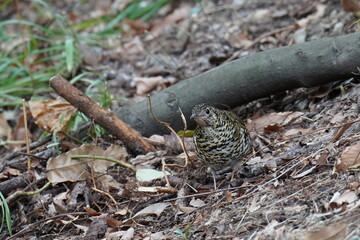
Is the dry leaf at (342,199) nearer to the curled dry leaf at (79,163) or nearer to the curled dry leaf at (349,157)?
the curled dry leaf at (349,157)

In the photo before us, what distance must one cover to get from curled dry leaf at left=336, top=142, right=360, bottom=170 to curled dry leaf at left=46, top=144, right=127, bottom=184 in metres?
2.14

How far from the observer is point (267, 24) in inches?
299

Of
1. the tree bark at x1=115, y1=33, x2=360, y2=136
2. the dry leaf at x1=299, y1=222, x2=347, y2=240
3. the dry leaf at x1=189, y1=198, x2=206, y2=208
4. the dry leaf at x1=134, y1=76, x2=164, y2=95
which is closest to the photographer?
the dry leaf at x1=299, y1=222, x2=347, y2=240

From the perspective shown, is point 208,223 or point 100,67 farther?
point 100,67

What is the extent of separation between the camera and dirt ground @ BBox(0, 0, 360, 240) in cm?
360

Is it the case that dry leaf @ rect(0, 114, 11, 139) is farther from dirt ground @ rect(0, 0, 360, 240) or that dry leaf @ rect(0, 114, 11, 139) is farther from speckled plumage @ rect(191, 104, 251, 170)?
speckled plumage @ rect(191, 104, 251, 170)

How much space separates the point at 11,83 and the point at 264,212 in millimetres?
4745

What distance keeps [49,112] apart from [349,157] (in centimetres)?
302

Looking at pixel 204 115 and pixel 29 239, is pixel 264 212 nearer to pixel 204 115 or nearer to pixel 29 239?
pixel 204 115

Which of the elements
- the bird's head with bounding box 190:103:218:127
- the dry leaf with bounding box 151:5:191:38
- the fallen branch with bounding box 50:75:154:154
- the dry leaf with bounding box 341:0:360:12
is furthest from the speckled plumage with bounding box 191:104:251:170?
the dry leaf with bounding box 151:5:191:38

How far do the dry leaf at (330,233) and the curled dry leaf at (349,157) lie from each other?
75cm

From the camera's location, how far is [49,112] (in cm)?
570

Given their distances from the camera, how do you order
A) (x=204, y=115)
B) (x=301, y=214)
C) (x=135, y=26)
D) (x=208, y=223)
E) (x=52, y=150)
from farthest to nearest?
(x=135, y=26) < (x=52, y=150) < (x=204, y=115) < (x=208, y=223) < (x=301, y=214)

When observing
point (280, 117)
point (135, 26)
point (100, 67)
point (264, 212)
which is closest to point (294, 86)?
point (280, 117)
